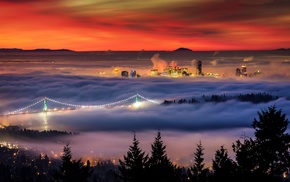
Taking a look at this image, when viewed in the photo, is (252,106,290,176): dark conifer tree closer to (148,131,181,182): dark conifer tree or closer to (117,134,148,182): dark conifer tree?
(148,131,181,182): dark conifer tree

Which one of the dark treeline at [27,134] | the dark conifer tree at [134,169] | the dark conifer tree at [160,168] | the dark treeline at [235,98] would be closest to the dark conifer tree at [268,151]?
the dark conifer tree at [160,168]

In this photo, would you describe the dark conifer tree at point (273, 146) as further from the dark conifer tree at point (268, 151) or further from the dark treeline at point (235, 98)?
the dark treeline at point (235, 98)

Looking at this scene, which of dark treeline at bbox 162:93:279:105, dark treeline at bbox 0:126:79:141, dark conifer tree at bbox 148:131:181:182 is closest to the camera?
dark conifer tree at bbox 148:131:181:182

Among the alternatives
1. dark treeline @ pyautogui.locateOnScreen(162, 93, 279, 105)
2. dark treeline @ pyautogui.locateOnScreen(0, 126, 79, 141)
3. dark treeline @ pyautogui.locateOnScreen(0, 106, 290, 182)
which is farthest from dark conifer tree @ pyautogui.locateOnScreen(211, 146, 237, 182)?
dark treeline @ pyautogui.locateOnScreen(162, 93, 279, 105)

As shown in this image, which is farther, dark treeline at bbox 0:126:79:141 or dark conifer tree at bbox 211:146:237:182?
dark treeline at bbox 0:126:79:141

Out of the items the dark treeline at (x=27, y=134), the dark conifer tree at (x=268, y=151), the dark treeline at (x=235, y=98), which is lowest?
the dark treeline at (x=27, y=134)

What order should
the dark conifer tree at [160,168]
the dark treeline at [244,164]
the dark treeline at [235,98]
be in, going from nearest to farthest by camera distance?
the dark treeline at [244,164] < the dark conifer tree at [160,168] < the dark treeline at [235,98]

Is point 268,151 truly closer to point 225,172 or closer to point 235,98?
point 225,172

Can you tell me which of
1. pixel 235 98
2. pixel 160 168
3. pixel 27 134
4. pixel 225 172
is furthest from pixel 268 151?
pixel 235 98

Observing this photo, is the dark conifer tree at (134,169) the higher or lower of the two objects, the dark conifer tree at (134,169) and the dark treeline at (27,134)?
the higher
